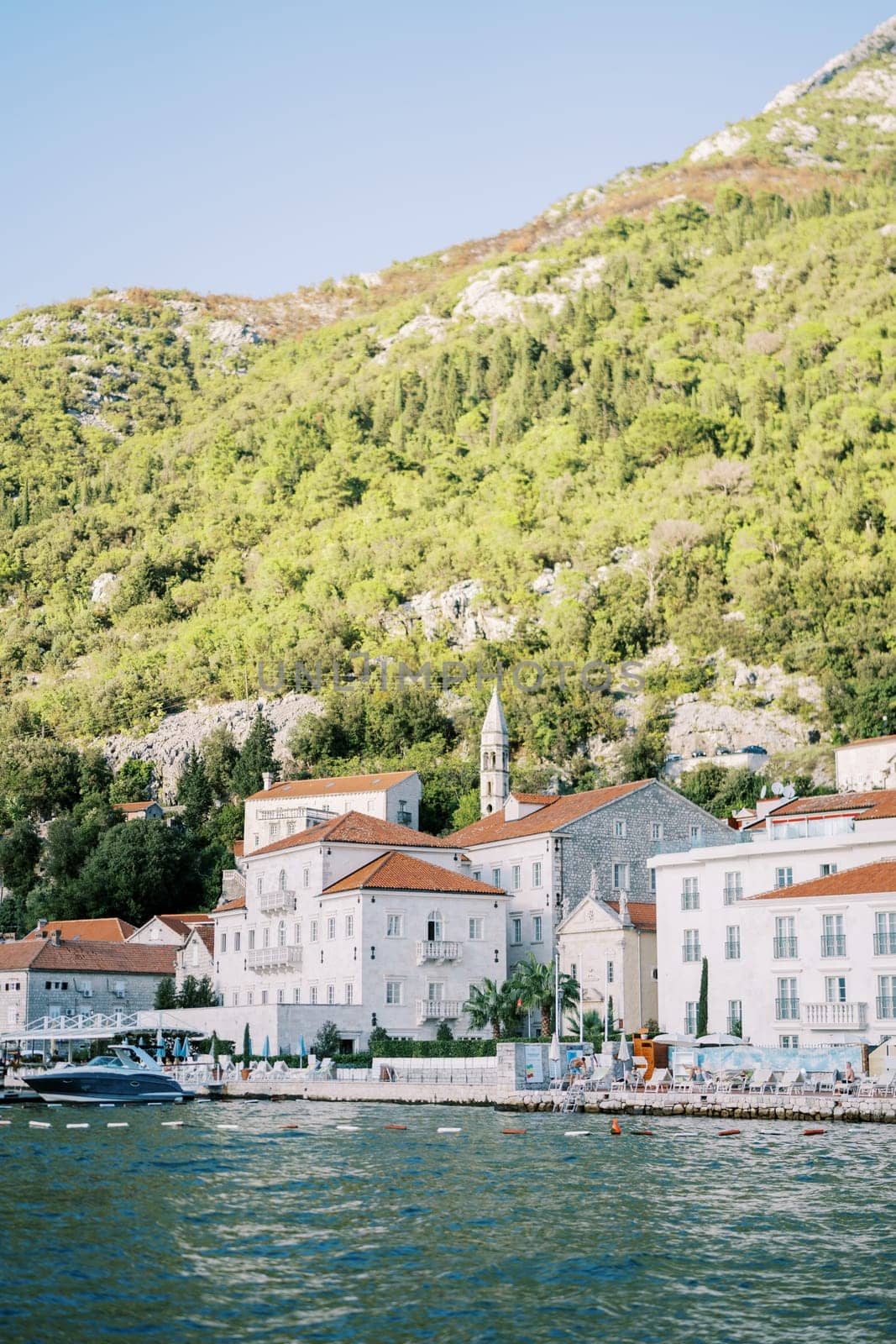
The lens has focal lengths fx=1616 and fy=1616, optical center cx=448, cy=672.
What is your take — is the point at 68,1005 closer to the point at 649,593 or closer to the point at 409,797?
the point at 409,797

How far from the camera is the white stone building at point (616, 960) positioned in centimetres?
6012

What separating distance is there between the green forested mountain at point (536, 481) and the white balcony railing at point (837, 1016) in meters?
43.2

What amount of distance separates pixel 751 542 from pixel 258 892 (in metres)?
55.1

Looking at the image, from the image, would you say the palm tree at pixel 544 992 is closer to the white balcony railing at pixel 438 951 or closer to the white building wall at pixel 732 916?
the white balcony railing at pixel 438 951

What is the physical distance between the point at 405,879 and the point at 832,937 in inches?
768

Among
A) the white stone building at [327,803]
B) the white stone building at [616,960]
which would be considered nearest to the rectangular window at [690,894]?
the white stone building at [616,960]

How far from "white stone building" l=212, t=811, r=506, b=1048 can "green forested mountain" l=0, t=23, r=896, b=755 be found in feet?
91.4

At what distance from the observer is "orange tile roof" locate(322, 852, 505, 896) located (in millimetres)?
62688

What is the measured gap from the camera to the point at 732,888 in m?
55.2

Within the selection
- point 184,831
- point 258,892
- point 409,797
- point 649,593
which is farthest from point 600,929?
point 649,593

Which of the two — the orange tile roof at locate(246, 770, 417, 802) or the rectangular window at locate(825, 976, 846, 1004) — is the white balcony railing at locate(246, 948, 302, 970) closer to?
the orange tile roof at locate(246, 770, 417, 802)

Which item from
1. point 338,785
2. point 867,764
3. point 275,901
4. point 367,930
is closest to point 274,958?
point 275,901

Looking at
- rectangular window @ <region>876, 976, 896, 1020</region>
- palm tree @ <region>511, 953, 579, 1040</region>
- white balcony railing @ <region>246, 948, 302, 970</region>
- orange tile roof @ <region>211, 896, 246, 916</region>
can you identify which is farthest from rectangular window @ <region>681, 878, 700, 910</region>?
orange tile roof @ <region>211, 896, 246, 916</region>

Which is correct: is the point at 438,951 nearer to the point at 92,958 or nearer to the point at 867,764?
the point at 92,958
